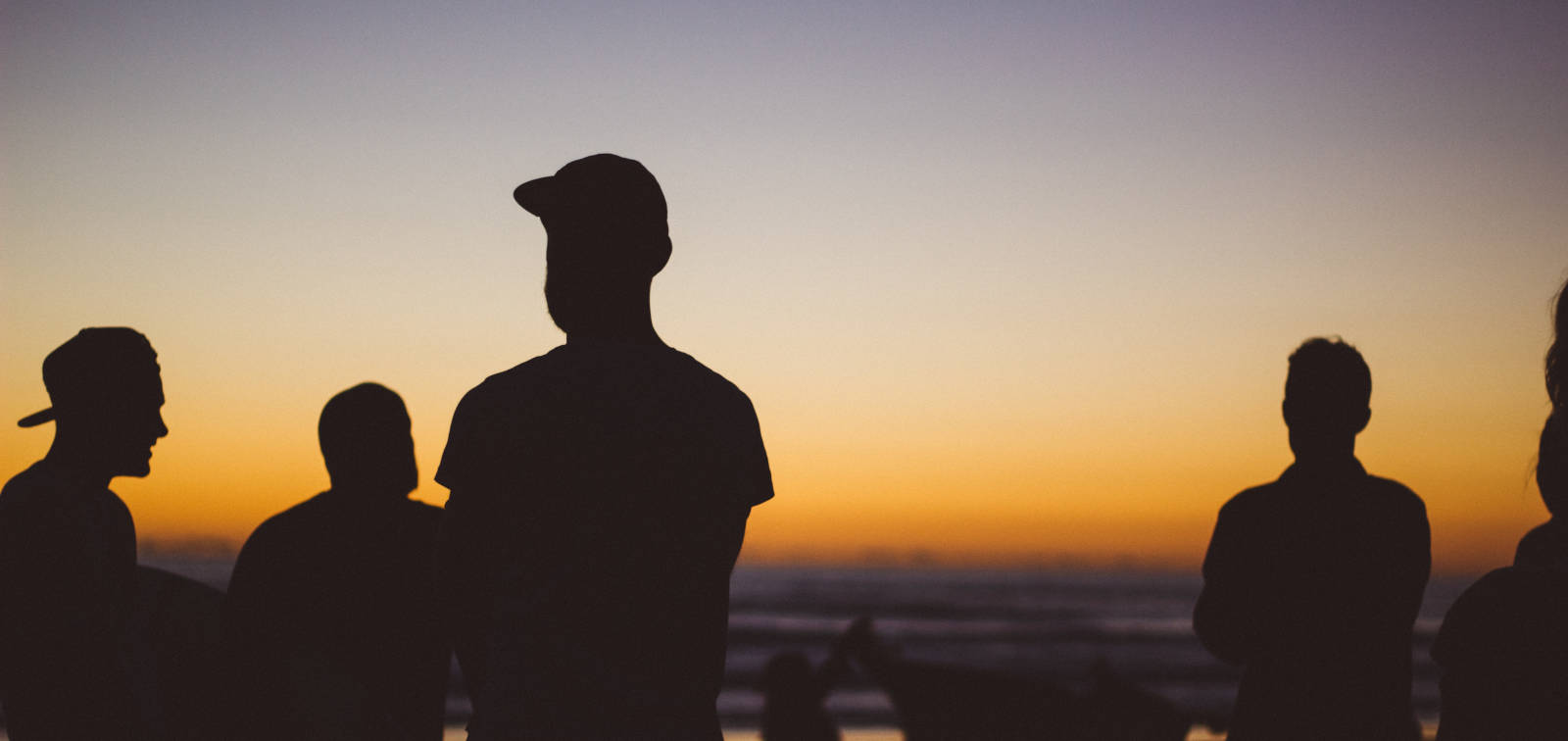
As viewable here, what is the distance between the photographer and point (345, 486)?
301 cm

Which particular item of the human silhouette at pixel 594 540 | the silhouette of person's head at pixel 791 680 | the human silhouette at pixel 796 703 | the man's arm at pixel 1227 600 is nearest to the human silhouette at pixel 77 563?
the human silhouette at pixel 594 540

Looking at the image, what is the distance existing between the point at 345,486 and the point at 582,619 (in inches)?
58.8

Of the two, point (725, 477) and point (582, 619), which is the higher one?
point (725, 477)

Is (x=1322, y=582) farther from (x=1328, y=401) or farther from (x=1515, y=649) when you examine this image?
(x=1515, y=649)

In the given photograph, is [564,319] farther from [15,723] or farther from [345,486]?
[15,723]

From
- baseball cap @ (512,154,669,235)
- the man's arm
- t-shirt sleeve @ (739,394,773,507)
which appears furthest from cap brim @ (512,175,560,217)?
the man's arm

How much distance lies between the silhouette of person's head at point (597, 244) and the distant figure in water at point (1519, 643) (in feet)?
4.29

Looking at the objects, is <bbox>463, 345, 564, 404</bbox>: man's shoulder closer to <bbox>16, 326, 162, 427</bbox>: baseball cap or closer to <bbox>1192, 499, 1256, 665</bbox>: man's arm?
<bbox>16, 326, 162, 427</bbox>: baseball cap

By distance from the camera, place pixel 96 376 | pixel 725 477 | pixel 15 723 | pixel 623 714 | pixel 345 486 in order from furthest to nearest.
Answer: pixel 345 486, pixel 96 376, pixel 15 723, pixel 725 477, pixel 623 714

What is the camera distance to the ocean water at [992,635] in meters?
19.7

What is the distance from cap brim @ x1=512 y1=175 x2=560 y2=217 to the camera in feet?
6.21

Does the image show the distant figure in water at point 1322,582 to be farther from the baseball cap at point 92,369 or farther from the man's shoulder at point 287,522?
the baseball cap at point 92,369

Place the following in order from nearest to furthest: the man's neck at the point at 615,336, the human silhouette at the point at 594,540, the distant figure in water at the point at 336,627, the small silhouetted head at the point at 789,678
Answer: the human silhouette at the point at 594,540 → the man's neck at the point at 615,336 → the distant figure in water at the point at 336,627 → the small silhouetted head at the point at 789,678

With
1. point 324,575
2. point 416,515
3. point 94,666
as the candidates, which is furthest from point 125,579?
point 416,515
